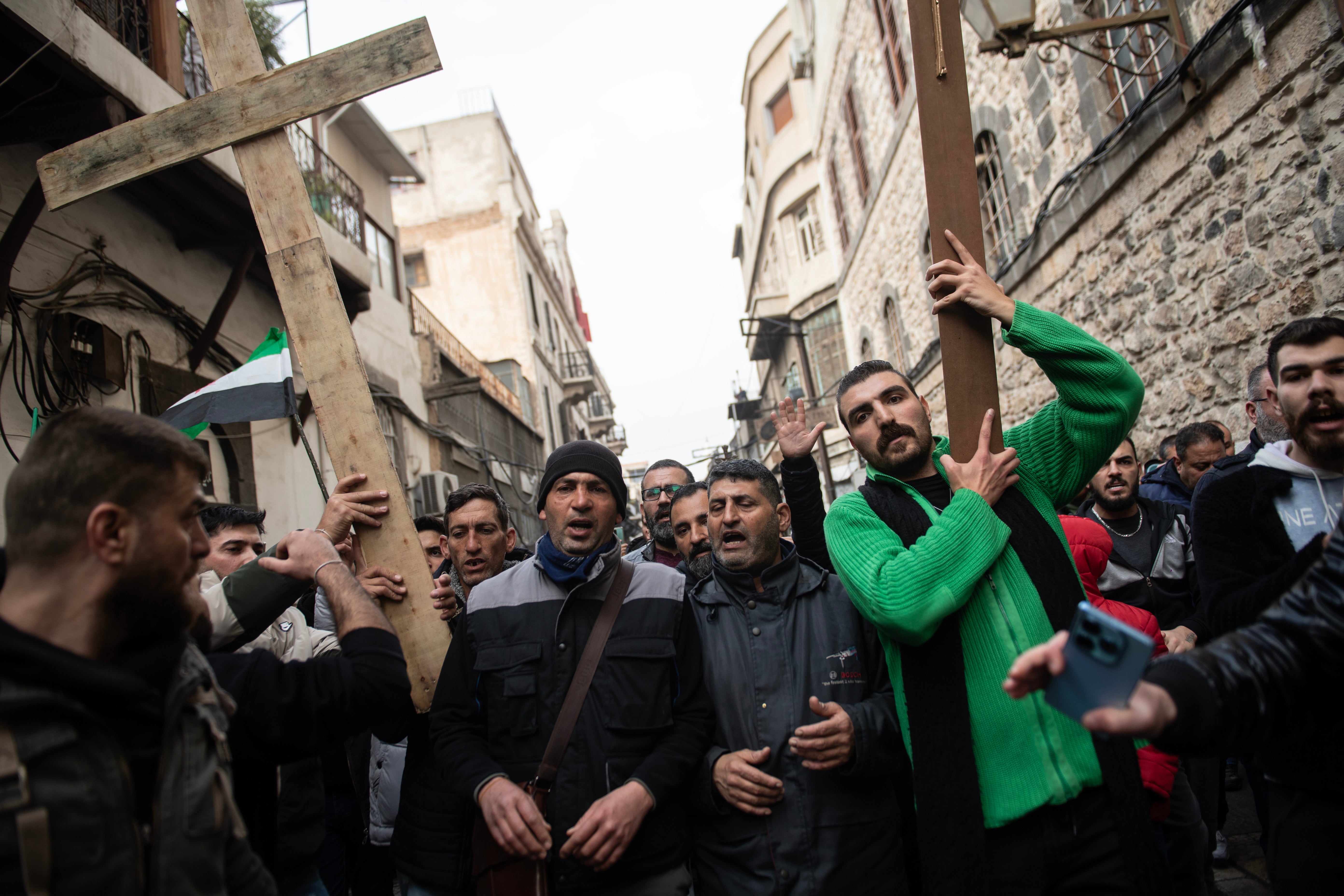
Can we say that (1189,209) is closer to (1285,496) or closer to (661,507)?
(1285,496)

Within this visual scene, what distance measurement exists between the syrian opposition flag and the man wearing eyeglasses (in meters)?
2.25

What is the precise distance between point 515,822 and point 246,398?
11.0 feet

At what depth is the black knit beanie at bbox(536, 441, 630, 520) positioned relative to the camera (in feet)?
9.05

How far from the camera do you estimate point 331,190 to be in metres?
9.42

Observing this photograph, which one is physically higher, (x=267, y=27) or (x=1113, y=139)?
(x=267, y=27)

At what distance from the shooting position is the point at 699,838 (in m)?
2.33

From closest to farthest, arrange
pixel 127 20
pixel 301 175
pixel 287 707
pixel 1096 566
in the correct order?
pixel 287 707 → pixel 301 175 → pixel 1096 566 → pixel 127 20

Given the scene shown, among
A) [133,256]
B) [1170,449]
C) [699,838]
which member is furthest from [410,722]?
[133,256]

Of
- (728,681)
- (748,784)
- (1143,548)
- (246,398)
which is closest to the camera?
(748,784)

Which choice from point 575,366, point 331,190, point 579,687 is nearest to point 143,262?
point 331,190

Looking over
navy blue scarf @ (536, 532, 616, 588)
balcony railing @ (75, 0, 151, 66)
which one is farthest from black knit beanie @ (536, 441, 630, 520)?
balcony railing @ (75, 0, 151, 66)

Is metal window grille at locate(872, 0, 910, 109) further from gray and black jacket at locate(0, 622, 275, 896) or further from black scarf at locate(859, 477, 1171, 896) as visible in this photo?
gray and black jacket at locate(0, 622, 275, 896)

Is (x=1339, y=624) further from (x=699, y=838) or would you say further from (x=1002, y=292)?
(x=699, y=838)

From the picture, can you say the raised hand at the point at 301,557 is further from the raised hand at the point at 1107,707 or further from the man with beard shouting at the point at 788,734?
the raised hand at the point at 1107,707
